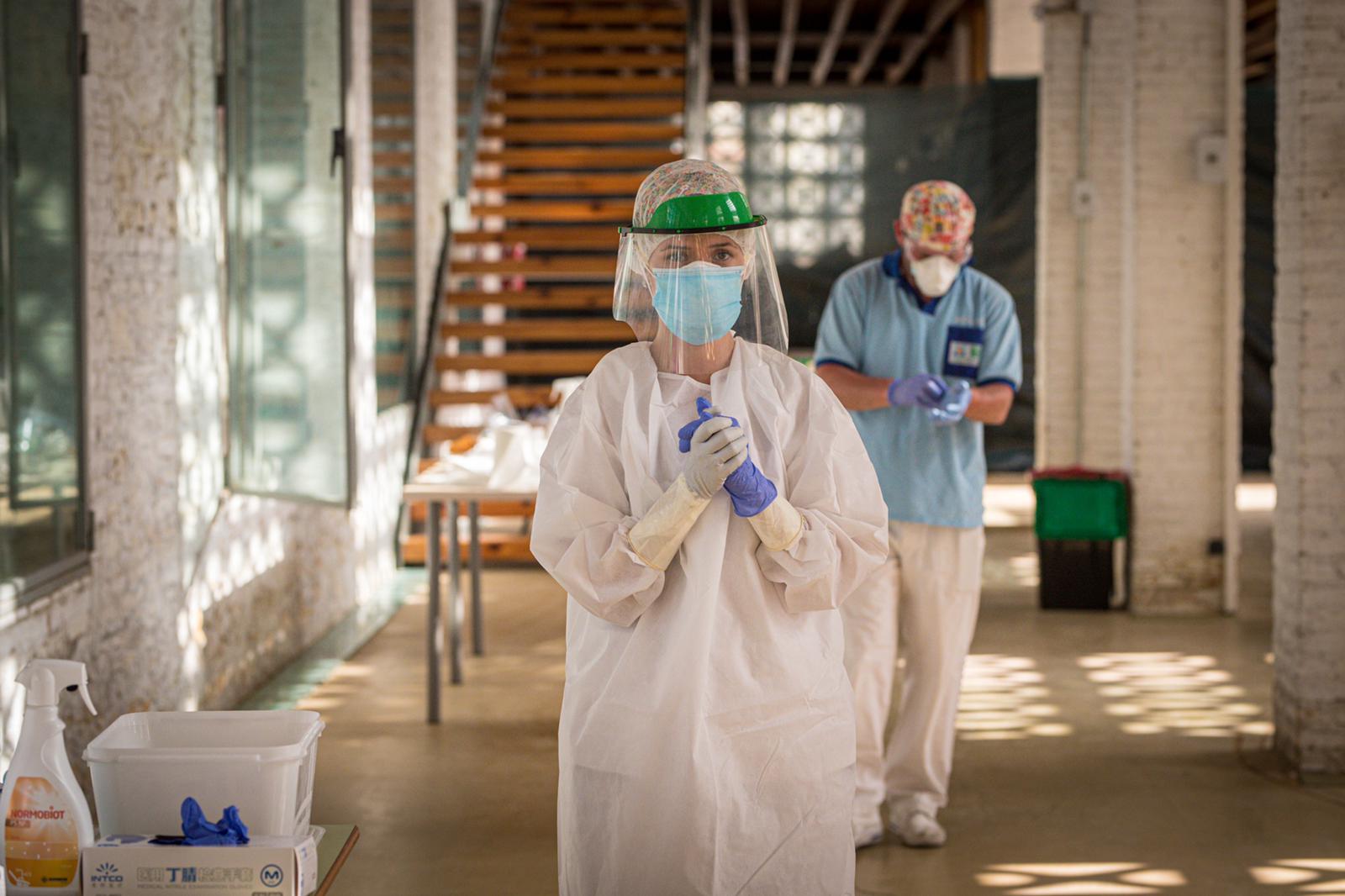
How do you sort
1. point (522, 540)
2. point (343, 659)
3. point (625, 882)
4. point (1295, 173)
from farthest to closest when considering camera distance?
point (522, 540)
point (343, 659)
point (1295, 173)
point (625, 882)

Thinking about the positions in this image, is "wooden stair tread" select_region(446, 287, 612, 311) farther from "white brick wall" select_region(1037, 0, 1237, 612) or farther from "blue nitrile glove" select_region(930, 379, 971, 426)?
"blue nitrile glove" select_region(930, 379, 971, 426)

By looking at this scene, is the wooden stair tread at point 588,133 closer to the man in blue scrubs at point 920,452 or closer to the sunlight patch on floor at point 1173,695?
the sunlight patch on floor at point 1173,695

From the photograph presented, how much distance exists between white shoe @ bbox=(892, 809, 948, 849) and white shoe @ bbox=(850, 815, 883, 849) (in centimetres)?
6

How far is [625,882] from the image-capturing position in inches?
90.4

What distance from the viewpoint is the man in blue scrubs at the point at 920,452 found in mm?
3900

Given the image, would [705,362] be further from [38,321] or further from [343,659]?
[343,659]

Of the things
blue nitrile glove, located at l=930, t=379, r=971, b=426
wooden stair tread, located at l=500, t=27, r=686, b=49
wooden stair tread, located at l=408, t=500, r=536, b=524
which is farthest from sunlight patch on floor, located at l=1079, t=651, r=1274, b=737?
wooden stair tread, located at l=500, t=27, r=686, b=49

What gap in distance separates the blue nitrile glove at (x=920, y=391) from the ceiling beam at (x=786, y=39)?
464 inches

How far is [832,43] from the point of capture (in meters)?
17.4

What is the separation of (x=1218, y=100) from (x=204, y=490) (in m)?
5.03

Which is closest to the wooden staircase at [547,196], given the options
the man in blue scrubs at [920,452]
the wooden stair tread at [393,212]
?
the wooden stair tread at [393,212]

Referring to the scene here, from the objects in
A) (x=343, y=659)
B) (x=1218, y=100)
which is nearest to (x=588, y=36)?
(x=1218, y=100)

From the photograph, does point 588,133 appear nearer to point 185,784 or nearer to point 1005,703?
point 1005,703

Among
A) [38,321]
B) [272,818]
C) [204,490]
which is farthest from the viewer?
[204,490]
